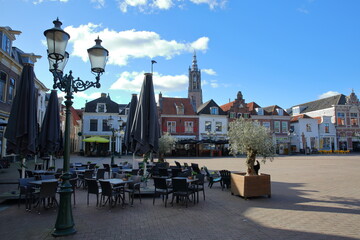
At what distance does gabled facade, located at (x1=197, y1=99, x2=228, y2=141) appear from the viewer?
136 feet

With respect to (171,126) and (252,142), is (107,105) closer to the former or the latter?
(171,126)

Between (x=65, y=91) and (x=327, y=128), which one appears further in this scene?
(x=327, y=128)

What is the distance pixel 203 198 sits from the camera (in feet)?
28.7

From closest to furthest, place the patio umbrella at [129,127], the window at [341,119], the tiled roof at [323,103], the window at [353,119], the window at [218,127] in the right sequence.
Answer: the patio umbrella at [129,127] → the window at [218,127] → the window at [341,119] → the window at [353,119] → the tiled roof at [323,103]

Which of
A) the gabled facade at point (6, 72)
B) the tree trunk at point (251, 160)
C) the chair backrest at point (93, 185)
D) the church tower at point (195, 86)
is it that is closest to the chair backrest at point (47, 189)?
the chair backrest at point (93, 185)

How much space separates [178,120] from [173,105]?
9.42 ft

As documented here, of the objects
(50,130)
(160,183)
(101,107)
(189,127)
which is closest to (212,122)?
(189,127)

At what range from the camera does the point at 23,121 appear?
23.5ft

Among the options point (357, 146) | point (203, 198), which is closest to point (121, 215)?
point (203, 198)

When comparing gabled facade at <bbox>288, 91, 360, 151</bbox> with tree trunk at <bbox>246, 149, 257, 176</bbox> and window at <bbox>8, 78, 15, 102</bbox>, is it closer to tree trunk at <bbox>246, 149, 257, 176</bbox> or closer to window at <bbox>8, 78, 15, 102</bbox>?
tree trunk at <bbox>246, 149, 257, 176</bbox>

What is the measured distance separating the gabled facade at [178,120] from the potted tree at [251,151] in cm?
3094

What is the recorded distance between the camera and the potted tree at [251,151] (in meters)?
8.53

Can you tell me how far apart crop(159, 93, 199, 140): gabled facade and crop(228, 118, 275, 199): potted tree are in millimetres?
30944

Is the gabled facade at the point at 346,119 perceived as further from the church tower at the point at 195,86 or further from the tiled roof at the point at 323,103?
the church tower at the point at 195,86
